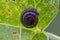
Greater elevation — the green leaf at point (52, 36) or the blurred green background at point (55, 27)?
the blurred green background at point (55, 27)

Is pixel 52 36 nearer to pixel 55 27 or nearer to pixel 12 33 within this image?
pixel 55 27

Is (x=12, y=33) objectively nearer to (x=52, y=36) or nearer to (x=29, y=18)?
(x=29, y=18)

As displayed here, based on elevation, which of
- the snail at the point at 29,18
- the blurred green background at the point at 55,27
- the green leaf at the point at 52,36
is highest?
the snail at the point at 29,18

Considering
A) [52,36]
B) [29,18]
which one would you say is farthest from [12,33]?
[52,36]

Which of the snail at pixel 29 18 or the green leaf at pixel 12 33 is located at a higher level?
the snail at pixel 29 18

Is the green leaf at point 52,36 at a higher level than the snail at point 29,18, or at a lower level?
lower

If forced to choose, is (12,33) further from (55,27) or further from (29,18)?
(55,27)

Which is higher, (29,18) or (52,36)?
(29,18)

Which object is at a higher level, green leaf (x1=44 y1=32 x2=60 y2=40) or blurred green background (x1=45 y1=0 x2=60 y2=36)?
blurred green background (x1=45 y1=0 x2=60 y2=36)

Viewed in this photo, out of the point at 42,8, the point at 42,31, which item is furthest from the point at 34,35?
the point at 42,8

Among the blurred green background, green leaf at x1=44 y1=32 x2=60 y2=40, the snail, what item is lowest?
green leaf at x1=44 y1=32 x2=60 y2=40
